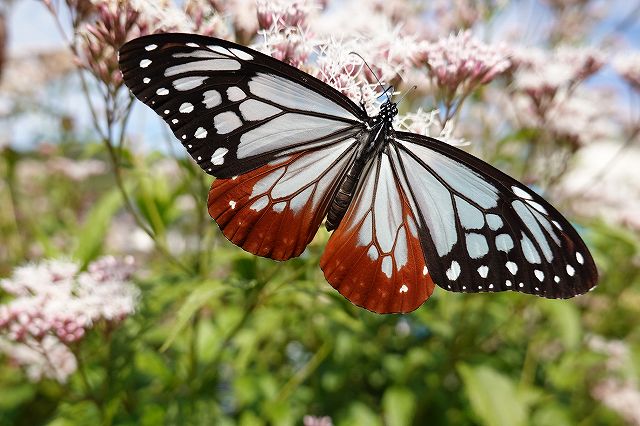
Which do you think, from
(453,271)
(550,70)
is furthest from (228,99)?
(550,70)

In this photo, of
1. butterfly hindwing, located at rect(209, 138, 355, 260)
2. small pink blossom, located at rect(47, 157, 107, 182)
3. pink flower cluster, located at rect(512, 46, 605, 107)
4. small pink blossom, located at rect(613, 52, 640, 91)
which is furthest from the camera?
small pink blossom, located at rect(47, 157, 107, 182)

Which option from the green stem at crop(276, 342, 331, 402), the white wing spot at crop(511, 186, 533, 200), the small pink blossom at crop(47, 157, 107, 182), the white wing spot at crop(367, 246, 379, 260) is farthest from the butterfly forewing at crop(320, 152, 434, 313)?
the small pink blossom at crop(47, 157, 107, 182)

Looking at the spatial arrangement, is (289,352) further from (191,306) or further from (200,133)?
(200,133)

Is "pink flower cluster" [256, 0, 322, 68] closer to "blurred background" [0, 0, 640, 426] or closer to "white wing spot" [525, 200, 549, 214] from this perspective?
"blurred background" [0, 0, 640, 426]

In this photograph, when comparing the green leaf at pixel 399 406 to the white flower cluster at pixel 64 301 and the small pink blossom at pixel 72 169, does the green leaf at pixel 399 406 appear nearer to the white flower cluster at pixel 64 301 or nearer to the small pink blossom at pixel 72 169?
the white flower cluster at pixel 64 301

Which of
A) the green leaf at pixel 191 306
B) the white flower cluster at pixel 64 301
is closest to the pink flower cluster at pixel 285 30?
the green leaf at pixel 191 306

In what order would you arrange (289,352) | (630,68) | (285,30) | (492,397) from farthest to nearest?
1. (630,68)
2. (289,352)
3. (492,397)
4. (285,30)
